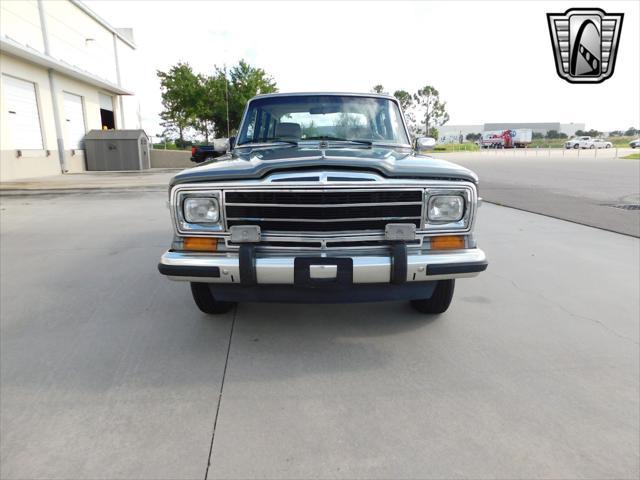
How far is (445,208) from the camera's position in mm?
2699

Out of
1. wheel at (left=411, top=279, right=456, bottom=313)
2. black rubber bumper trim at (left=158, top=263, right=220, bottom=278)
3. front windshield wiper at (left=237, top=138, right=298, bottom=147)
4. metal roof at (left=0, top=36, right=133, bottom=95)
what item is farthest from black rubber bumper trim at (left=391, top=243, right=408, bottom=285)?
metal roof at (left=0, top=36, right=133, bottom=95)

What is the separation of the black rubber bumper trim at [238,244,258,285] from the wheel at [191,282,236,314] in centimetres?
72

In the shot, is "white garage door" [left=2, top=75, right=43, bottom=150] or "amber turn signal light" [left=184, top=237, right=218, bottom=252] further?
"white garage door" [left=2, top=75, right=43, bottom=150]

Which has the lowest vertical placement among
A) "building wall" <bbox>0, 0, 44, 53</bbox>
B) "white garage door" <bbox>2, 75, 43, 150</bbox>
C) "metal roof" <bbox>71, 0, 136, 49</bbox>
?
"white garage door" <bbox>2, 75, 43, 150</bbox>

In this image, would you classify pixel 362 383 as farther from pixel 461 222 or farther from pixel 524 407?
pixel 461 222

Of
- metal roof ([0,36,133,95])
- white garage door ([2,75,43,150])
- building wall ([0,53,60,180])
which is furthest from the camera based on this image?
white garage door ([2,75,43,150])

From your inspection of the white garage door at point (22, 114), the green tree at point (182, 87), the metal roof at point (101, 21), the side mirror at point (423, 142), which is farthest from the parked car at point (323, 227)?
the green tree at point (182, 87)

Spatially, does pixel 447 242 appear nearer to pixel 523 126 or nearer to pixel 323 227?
pixel 323 227

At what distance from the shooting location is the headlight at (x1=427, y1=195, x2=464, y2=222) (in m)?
2.66

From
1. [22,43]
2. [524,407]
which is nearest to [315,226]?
[524,407]

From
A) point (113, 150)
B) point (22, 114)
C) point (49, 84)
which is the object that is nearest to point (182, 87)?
point (113, 150)

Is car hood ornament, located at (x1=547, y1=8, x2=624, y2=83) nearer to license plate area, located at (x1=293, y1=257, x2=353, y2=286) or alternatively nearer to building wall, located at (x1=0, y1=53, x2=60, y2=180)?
license plate area, located at (x1=293, y1=257, x2=353, y2=286)

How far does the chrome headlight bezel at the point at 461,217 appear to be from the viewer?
2641mm

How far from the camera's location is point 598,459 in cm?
188
